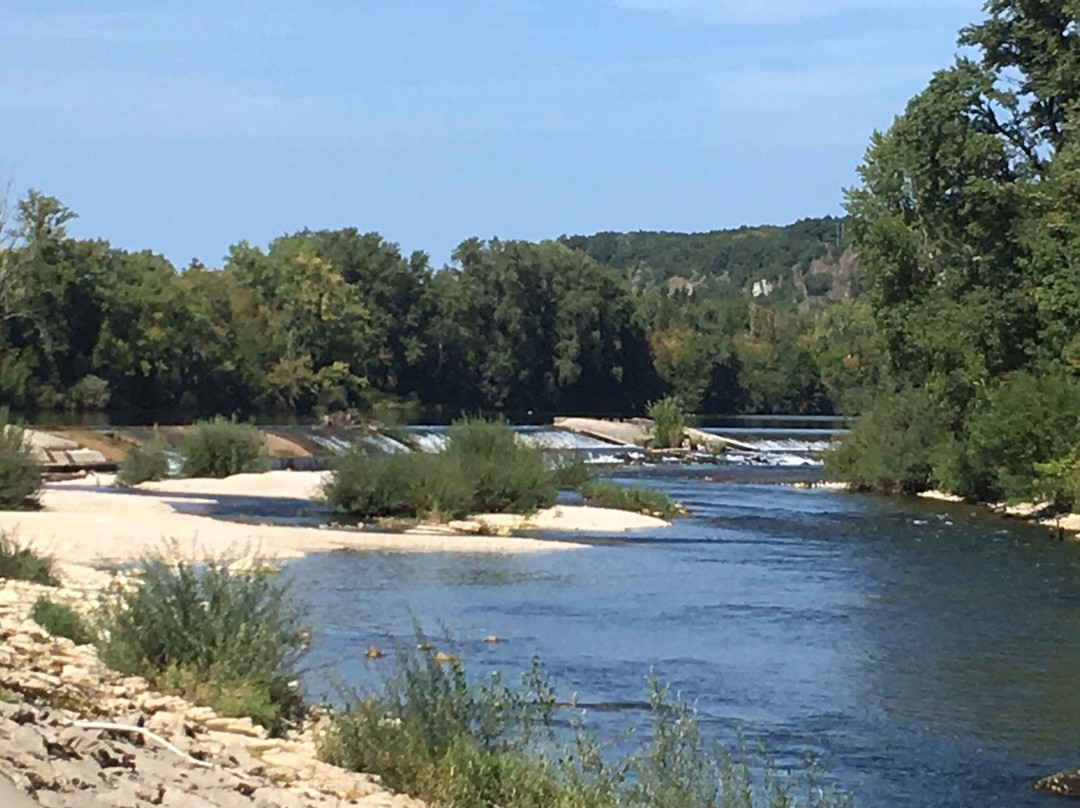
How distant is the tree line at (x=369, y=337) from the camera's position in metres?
76.8

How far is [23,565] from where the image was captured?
1780 centimetres

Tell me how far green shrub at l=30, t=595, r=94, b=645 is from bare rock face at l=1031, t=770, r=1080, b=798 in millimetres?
7268

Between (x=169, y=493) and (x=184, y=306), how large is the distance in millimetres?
49956

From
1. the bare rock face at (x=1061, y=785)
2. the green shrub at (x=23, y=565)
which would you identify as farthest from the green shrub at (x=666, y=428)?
the bare rock face at (x=1061, y=785)

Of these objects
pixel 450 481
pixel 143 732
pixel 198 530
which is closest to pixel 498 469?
pixel 450 481

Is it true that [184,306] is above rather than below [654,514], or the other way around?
above

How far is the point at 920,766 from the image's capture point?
12852 mm

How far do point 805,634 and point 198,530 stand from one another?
11086mm

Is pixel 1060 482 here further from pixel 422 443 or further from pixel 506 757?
pixel 506 757

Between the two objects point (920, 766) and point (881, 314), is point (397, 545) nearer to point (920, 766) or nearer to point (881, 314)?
point (920, 766)

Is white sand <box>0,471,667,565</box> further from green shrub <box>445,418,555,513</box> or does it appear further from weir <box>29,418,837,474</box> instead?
weir <box>29,418,837,474</box>

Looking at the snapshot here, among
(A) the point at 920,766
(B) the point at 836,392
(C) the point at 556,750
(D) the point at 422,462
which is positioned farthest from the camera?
(B) the point at 836,392

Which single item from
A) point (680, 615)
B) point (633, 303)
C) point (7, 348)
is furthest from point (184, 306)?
point (680, 615)

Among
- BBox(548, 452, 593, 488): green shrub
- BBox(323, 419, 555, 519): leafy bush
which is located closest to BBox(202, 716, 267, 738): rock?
BBox(323, 419, 555, 519): leafy bush
